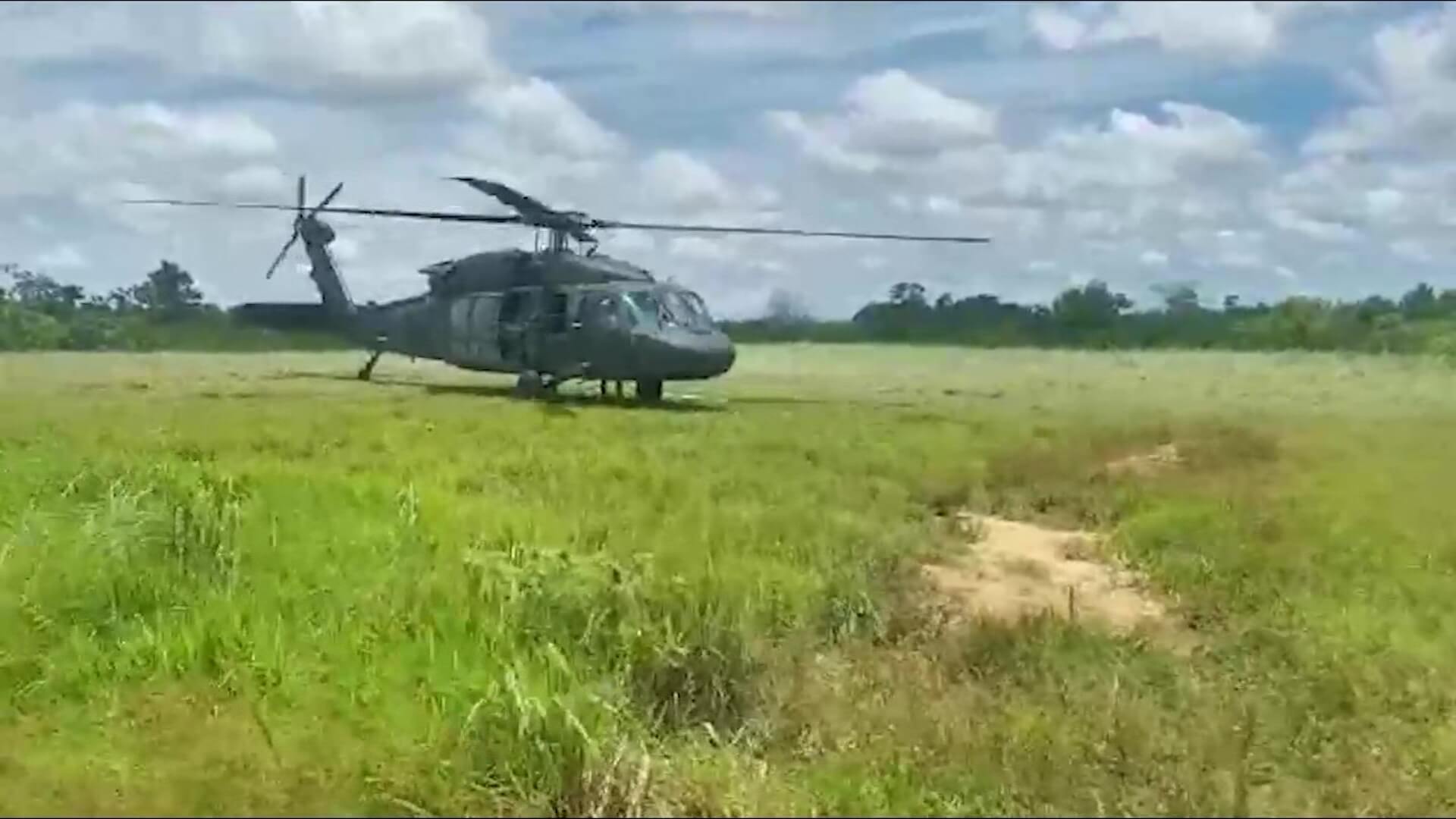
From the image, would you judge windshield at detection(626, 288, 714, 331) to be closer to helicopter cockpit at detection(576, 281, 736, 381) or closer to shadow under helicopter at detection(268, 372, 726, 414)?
helicopter cockpit at detection(576, 281, 736, 381)

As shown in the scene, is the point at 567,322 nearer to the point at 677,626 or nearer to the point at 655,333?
the point at 655,333

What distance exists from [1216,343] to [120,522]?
10756mm

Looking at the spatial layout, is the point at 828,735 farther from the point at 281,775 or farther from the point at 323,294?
the point at 323,294

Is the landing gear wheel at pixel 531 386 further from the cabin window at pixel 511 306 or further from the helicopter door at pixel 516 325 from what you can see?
the cabin window at pixel 511 306

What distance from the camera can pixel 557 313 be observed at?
56.3 feet

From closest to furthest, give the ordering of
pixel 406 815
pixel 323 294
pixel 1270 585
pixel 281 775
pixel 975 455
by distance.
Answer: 1. pixel 406 815
2. pixel 281 775
3. pixel 1270 585
4. pixel 975 455
5. pixel 323 294

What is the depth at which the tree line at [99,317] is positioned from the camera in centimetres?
1309

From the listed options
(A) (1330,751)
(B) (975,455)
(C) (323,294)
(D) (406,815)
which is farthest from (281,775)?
(C) (323,294)

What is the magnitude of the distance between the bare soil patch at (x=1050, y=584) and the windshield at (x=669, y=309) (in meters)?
7.00

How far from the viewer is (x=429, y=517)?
27.9ft

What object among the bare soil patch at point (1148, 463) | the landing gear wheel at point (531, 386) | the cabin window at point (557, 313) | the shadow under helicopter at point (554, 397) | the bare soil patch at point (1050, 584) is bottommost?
the bare soil patch at point (1050, 584)

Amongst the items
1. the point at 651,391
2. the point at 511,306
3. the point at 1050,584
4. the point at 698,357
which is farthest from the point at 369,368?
the point at 1050,584

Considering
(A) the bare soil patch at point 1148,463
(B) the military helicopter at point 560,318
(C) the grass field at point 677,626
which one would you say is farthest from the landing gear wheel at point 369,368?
(A) the bare soil patch at point 1148,463

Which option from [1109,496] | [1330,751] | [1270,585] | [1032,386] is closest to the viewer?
[1330,751]
